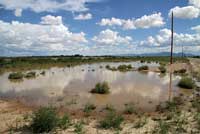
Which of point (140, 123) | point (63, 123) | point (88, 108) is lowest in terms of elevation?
point (88, 108)

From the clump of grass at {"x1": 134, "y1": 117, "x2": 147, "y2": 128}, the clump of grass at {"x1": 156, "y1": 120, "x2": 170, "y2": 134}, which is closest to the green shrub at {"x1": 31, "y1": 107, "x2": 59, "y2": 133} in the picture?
the clump of grass at {"x1": 134, "y1": 117, "x2": 147, "y2": 128}

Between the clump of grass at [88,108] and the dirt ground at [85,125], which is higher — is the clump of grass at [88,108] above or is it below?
below

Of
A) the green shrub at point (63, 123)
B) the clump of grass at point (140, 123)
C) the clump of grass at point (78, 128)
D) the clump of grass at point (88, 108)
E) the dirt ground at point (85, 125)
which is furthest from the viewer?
the clump of grass at point (88, 108)

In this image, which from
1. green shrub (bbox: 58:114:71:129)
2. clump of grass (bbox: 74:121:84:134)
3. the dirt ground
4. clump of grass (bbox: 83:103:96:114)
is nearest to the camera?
clump of grass (bbox: 74:121:84:134)

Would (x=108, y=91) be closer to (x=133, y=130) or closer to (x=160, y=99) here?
(x=160, y=99)

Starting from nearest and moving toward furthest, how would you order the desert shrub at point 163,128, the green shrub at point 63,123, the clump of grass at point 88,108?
the desert shrub at point 163,128, the green shrub at point 63,123, the clump of grass at point 88,108

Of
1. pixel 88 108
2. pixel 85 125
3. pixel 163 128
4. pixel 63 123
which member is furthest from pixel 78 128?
pixel 88 108

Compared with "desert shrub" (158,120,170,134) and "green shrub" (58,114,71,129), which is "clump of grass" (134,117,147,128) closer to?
"desert shrub" (158,120,170,134)

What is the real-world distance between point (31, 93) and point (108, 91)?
18.3 feet

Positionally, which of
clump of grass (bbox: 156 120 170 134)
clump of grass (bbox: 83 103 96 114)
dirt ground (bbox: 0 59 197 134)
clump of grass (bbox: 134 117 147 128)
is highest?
clump of grass (bbox: 156 120 170 134)

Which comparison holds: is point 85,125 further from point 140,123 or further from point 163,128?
point 163,128

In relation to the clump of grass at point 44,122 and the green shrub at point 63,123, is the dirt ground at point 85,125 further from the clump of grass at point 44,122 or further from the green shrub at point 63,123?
the clump of grass at point 44,122

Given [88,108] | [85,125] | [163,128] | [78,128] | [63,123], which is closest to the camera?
[163,128]

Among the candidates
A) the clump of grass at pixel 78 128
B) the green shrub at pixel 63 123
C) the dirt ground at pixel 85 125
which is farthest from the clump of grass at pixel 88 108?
the clump of grass at pixel 78 128
